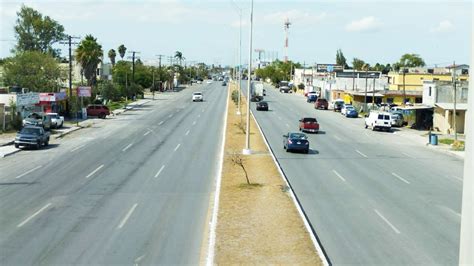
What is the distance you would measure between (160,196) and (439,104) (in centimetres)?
4166

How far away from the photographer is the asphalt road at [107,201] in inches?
594

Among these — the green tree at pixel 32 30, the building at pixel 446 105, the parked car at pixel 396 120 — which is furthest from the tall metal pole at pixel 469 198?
the green tree at pixel 32 30

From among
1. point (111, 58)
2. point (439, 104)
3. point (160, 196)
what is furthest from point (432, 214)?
point (111, 58)

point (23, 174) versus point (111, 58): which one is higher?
point (111, 58)

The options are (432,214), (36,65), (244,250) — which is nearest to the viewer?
(244,250)

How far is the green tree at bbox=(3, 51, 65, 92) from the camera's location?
7556cm

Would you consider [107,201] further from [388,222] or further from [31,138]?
[31,138]

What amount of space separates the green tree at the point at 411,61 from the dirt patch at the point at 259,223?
552 feet

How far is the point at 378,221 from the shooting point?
1908cm

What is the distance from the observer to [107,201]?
21703 mm

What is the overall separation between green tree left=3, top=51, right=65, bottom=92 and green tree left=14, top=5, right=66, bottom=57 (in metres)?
46.6

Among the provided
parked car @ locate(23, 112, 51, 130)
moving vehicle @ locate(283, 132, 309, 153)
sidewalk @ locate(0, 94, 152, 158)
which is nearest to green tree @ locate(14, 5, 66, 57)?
sidewalk @ locate(0, 94, 152, 158)

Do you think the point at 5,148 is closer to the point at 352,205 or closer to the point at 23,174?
the point at 23,174

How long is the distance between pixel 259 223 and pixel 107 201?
6.56 meters
